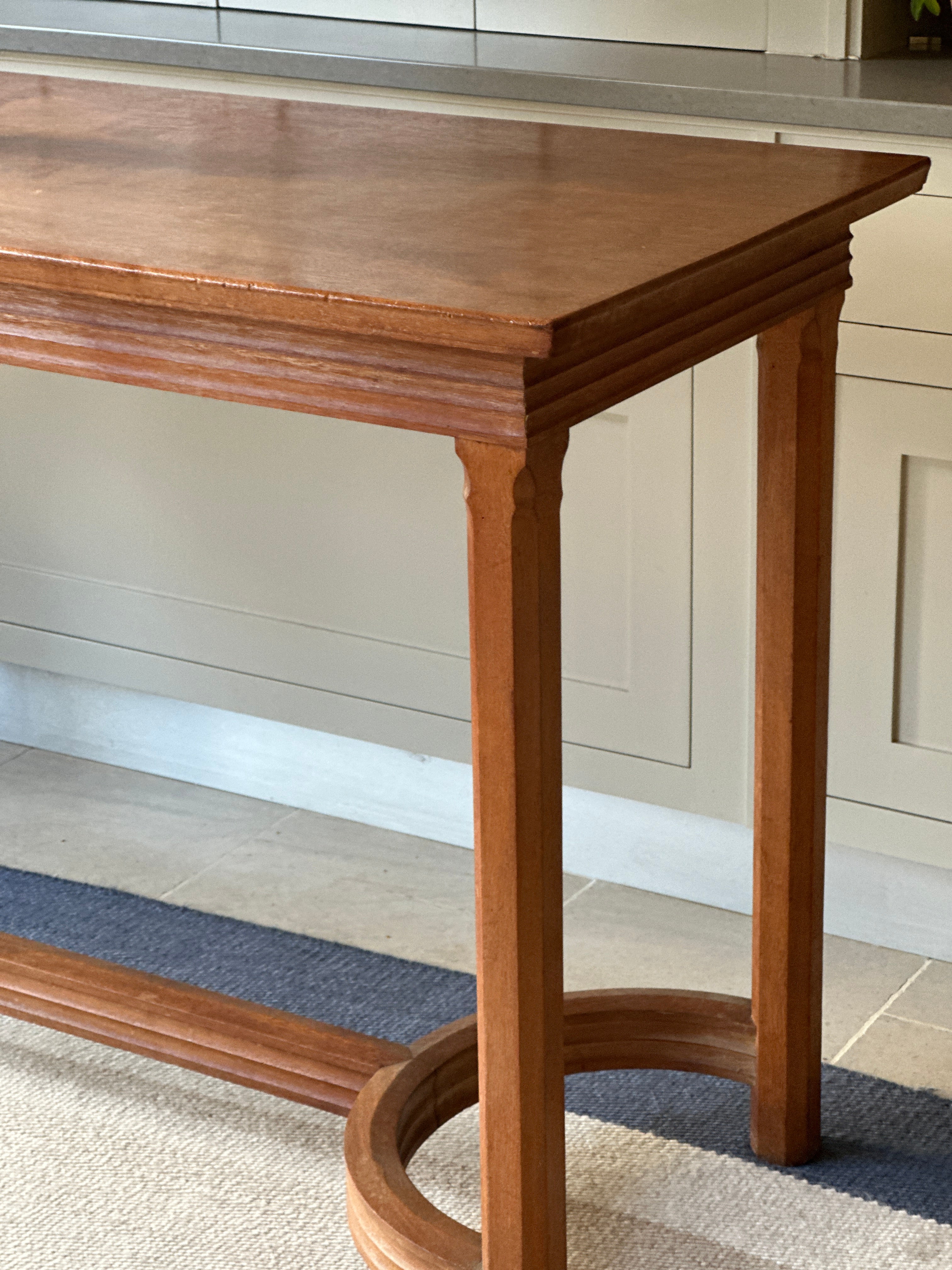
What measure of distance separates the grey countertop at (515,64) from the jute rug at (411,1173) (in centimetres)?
103

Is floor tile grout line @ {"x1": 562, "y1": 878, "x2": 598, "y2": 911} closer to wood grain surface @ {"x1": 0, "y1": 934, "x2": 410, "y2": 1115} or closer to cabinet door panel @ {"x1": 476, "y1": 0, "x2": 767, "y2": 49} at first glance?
wood grain surface @ {"x1": 0, "y1": 934, "x2": 410, "y2": 1115}

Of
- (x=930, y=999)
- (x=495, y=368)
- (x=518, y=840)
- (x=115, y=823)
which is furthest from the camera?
(x=115, y=823)

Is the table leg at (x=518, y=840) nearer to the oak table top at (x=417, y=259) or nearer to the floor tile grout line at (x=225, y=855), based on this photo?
the oak table top at (x=417, y=259)

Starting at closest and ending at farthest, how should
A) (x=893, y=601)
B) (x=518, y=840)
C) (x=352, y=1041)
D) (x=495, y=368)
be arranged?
(x=495, y=368)
(x=518, y=840)
(x=352, y=1041)
(x=893, y=601)

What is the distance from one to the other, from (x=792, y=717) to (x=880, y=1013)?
601 mm

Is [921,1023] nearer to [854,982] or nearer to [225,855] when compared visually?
[854,982]

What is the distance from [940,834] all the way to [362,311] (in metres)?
1.17

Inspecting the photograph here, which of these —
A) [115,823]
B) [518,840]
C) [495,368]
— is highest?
[495,368]

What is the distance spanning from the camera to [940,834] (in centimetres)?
196

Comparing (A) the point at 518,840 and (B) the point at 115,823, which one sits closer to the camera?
(A) the point at 518,840

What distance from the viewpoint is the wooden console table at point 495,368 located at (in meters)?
1.11

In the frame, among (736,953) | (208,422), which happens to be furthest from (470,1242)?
(208,422)

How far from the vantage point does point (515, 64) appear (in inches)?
79.7

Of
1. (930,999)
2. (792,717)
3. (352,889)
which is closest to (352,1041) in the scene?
(792,717)
